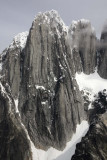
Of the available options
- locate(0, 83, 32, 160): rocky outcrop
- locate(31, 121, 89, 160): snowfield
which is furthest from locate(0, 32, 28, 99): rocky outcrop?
locate(31, 121, 89, 160): snowfield

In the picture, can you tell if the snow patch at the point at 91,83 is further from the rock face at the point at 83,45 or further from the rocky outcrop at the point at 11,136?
the rocky outcrop at the point at 11,136

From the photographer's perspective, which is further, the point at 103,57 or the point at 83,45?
the point at 83,45

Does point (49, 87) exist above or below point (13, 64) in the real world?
below

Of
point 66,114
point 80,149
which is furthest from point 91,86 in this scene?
point 80,149

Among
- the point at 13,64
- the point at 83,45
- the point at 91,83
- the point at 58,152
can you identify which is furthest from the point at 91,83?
the point at 58,152

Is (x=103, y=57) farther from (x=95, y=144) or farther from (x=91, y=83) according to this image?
(x=95, y=144)

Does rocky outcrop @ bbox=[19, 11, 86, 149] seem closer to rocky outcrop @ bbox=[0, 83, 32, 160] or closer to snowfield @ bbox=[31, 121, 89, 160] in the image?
snowfield @ bbox=[31, 121, 89, 160]

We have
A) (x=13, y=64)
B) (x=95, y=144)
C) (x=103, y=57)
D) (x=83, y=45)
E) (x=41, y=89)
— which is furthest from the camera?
(x=83, y=45)
